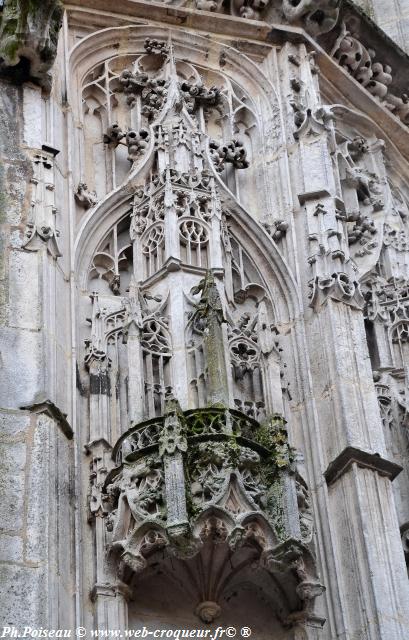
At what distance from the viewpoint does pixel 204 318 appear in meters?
13.8

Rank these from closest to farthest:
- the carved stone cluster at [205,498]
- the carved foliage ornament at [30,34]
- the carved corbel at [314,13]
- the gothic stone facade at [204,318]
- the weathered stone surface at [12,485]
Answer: the weathered stone surface at [12,485]
the carved stone cluster at [205,498]
the gothic stone facade at [204,318]
the carved foliage ornament at [30,34]
the carved corbel at [314,13]

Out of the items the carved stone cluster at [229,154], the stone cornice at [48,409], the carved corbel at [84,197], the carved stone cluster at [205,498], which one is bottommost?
the carved stone cluster at [205,498]

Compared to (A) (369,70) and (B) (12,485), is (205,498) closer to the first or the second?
(B) (12,485)

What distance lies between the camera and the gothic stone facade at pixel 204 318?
41.1 feet

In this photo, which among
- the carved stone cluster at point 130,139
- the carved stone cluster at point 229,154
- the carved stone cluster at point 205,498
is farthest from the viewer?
the carved stone cluster at point 229,154

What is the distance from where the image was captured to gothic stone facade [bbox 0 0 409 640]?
1252 centimetres

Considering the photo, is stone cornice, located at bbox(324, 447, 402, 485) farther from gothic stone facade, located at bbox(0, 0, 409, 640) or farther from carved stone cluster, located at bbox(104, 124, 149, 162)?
carved stone cluster, located at bbox(104, 124, 149, 162)

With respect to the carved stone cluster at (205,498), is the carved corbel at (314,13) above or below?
above

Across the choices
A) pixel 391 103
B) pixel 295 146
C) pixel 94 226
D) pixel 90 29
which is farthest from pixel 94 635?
pixel 391 103

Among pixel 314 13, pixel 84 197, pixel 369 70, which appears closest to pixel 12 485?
pixel 84 197

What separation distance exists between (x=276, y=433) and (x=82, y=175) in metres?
3.50

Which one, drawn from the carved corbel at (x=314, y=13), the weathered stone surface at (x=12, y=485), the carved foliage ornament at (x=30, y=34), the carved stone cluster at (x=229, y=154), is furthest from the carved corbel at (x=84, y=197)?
the carved corbel at (x=314, y=13)

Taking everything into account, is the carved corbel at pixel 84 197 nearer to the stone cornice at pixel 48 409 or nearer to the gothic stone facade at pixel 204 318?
the gothic stone facade at pixel 204 318

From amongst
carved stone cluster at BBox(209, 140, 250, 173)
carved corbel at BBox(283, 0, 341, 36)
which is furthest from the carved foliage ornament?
carved corbel at BBox(283, 0, 341, 36)
